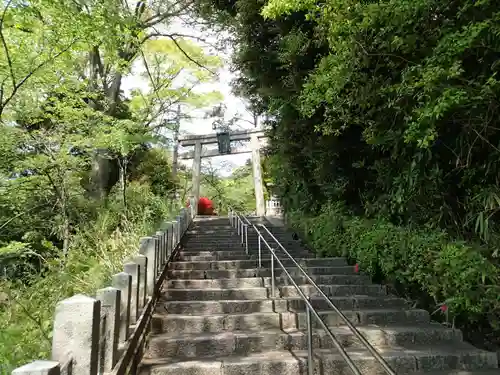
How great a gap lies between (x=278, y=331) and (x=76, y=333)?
2522 millimetres

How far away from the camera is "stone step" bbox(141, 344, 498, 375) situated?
3.22m

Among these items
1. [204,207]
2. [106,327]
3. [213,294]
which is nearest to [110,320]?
[106,327]

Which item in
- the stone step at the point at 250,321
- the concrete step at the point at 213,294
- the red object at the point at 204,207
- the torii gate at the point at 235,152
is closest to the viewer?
the stone step at the point at 250,321

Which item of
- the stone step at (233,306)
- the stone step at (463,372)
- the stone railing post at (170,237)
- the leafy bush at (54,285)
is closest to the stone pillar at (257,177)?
the leafy bush at (54,285)

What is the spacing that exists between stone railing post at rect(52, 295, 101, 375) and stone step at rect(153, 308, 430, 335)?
216cm

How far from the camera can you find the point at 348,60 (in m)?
4.21

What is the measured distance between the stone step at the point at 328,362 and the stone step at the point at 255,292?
1334 millimetres

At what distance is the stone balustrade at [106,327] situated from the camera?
6.09 feet

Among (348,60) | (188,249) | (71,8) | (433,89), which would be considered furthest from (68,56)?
(433,89)

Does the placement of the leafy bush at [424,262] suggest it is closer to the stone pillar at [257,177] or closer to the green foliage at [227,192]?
the stone pillar at [257,177]

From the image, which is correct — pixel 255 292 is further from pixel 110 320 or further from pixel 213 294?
pixel 110 320

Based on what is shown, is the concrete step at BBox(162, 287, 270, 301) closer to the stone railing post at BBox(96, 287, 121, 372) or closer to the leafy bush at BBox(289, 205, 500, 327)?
the leafy bush at BBox(289, 205, 500, 327)

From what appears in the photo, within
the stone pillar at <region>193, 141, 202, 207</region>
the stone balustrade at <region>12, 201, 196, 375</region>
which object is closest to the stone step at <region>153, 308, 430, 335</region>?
the stone balustrade at <region>12, 201, 196, 375</region>

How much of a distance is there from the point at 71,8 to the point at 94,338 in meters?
5.67
